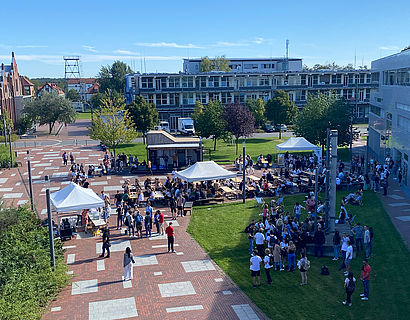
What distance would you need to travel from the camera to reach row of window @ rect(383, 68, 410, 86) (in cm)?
3219

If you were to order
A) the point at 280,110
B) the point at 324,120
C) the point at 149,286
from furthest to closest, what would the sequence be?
the point at 280,110, the point at 324,120, the point at 149,286

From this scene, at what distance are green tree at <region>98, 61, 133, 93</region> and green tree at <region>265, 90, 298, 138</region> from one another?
64.9m

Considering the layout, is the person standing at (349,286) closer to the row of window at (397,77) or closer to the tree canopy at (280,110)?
the row of window at (397,77)

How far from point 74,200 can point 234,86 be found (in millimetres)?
52297

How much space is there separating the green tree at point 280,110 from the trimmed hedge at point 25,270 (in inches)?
1689

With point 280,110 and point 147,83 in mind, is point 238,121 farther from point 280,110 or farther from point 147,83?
point 147,83

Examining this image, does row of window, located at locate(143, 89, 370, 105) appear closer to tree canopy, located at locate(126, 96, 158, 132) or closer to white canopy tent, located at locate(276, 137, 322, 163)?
tree canopy, located at locate(126, 96, 158, 132)

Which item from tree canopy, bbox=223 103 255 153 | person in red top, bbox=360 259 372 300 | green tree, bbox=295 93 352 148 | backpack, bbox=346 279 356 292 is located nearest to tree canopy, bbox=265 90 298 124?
tree canopy, bbox=223 103 255 153

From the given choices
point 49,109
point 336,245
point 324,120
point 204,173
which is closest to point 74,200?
point 204,173

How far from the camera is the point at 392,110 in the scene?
35156 mm

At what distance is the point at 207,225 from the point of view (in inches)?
875

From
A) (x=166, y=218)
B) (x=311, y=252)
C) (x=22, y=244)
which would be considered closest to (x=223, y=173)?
(x=166, y=218)

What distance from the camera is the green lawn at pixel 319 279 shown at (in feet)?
44.1

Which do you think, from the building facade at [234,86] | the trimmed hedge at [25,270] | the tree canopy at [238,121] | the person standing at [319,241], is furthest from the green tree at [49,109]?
the person standing at [319,241]
